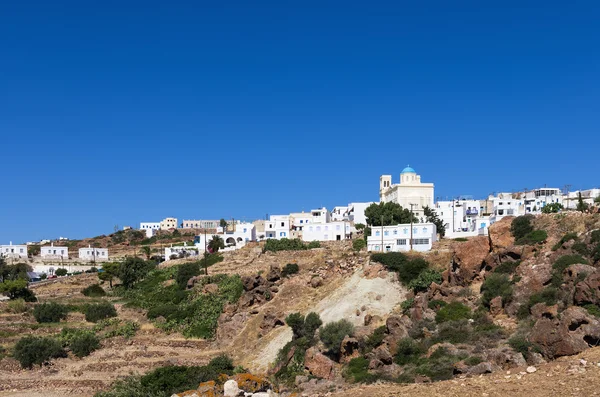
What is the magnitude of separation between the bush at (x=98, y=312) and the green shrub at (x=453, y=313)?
32286 mm

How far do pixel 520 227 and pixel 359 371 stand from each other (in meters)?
17.9

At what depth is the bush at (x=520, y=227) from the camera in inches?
1531

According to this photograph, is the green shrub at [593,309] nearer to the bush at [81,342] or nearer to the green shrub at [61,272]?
the bush at [81,342]

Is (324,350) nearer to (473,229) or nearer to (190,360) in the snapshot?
(190,360)

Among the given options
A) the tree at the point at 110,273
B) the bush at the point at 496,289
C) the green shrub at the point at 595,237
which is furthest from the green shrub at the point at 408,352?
the tree at the point at 110,273

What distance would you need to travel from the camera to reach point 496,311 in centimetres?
3075

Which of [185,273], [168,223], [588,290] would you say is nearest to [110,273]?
[185,273]

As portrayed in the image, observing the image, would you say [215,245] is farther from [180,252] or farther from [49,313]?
[49,313]

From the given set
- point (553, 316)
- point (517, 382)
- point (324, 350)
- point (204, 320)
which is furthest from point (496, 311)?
point (204, 320)

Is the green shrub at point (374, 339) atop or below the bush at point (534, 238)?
below

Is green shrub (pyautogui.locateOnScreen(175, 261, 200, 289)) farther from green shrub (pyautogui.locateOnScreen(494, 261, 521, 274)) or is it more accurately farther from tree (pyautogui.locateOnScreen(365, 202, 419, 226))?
green shrub (pyautogui.locateOnScreen(494, 261, 521, 274))

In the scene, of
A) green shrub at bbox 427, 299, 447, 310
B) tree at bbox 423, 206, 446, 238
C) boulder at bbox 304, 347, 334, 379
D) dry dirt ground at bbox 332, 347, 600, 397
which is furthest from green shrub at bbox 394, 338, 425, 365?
tree at bbox 423, 206, 446, 238

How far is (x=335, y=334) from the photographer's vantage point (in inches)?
1264

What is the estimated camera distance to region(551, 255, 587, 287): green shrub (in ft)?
98.7
